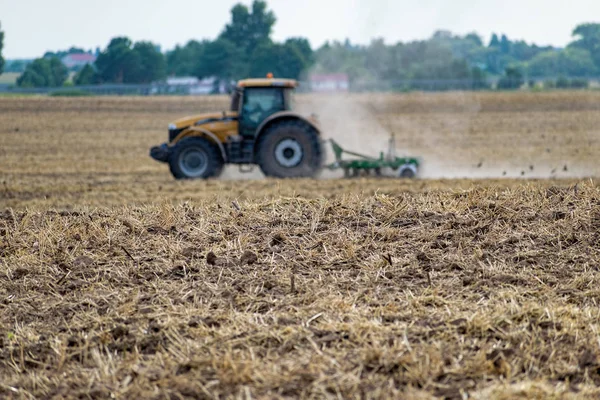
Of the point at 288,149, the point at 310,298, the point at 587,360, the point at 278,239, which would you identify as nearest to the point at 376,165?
the point at 288,149

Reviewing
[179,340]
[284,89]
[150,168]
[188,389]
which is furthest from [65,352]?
[150,168]

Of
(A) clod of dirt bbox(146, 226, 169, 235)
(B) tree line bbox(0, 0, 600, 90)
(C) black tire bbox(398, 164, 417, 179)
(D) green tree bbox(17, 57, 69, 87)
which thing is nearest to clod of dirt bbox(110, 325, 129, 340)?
(A) clod of dirt bbox(146, 226, 169, 235)

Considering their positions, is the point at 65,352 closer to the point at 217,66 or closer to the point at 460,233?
the point at 460,233

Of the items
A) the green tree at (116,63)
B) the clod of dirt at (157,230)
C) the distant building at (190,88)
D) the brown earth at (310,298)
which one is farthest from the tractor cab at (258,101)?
the green tree at (116,63)

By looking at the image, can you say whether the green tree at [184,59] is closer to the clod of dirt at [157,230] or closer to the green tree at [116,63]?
the green tree at [116,63]

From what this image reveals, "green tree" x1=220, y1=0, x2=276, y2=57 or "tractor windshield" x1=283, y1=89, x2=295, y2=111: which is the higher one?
"green tree" x1=220, y1=0, x2=276, y2=57

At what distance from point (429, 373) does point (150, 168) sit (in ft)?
56.9

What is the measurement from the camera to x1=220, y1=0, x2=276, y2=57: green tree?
8712 cm

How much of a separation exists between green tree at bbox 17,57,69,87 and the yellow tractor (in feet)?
189

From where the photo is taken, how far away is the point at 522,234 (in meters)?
6.56

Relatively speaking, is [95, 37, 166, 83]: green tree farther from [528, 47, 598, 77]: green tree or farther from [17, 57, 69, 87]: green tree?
[528, 47, 598, 77]: green tree

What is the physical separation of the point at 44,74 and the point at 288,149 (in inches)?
2453

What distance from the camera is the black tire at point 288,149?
57.9ft

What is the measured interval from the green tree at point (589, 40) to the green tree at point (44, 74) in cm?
5210
